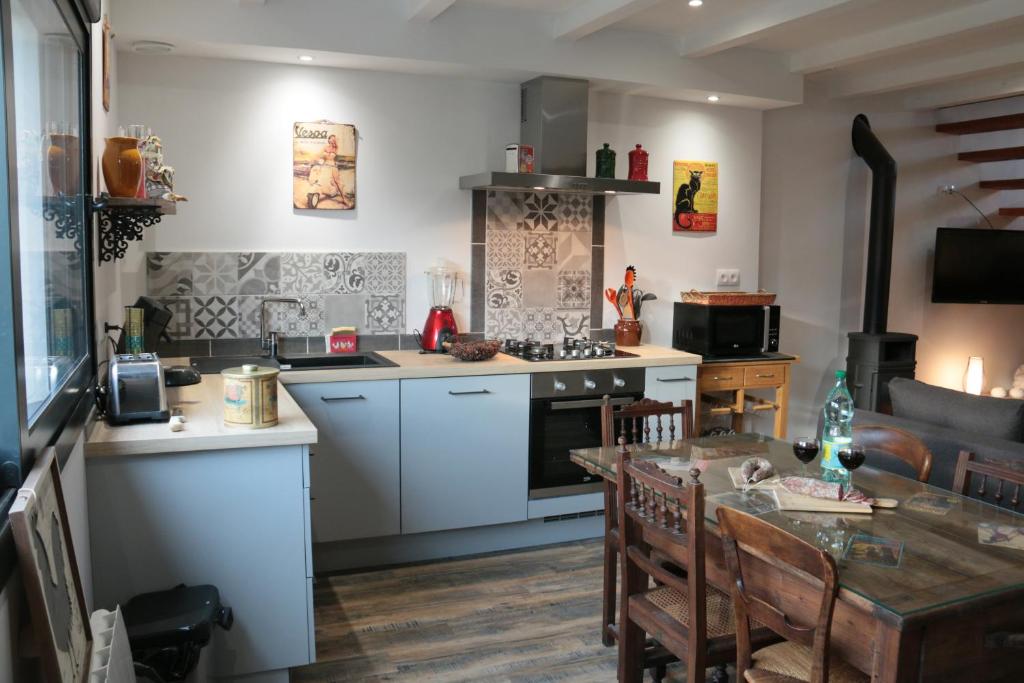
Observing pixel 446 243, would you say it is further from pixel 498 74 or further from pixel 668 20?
pixel 668 20

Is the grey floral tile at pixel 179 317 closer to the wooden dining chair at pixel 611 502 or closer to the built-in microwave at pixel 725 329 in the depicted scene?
the wooden dining chair at pixel 611 502

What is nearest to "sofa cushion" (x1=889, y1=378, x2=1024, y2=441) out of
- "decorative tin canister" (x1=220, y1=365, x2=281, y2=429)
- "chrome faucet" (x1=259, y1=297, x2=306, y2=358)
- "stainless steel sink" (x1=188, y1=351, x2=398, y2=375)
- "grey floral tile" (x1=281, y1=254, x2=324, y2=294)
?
"stainless steel sink" (x1=188, y1=351, x2=398, y2=375)

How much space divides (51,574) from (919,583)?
1.73m

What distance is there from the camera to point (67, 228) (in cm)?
216

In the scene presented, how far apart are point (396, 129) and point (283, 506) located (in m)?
2.41

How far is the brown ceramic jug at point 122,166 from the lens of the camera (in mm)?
2633

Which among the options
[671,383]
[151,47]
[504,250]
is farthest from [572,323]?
[151,47]

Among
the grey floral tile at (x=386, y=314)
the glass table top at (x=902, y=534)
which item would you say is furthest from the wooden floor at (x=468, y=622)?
the grey floral tile at (x=386, y=314)

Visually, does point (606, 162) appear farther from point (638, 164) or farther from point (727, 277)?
point (727, 277)

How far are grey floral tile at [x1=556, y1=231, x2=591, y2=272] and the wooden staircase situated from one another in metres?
3.11

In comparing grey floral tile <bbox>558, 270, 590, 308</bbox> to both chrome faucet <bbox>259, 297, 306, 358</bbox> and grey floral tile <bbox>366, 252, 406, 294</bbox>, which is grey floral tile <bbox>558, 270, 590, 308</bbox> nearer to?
grey floral tile <bbox>366, 252, 406, 294</bbox>

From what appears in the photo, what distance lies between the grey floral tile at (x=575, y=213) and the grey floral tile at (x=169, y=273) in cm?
197

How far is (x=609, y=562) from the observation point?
3035 millimetres

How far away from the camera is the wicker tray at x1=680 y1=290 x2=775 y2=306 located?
4.77m
